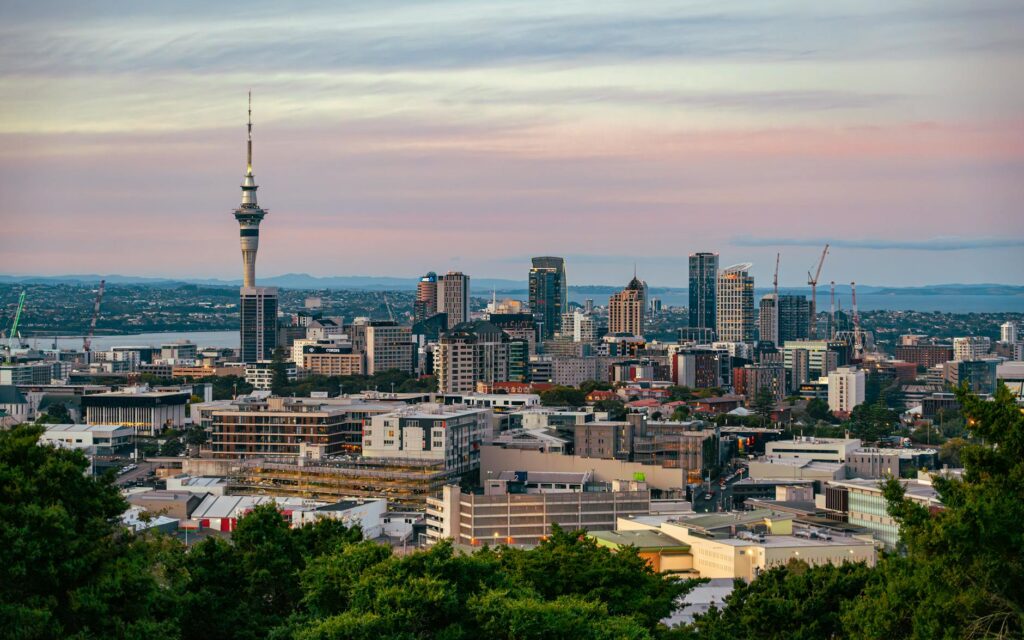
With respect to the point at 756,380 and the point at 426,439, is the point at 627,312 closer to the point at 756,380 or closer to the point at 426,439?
the point at 756,380

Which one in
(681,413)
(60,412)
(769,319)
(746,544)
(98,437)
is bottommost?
(60,412)

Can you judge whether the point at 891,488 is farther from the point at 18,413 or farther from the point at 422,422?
the point at 18,413

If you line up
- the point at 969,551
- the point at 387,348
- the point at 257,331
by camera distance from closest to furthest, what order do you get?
the point at 969,551 < the point at 387,348 < the point at 257,331

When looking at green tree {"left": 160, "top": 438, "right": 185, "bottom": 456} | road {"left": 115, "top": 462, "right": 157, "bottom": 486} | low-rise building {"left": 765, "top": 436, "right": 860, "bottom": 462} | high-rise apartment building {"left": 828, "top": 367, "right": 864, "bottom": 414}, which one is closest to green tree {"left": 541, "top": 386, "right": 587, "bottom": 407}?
high-rise apartment building {"left": 828, "top": 367, "right": 864, "bottom": 414}

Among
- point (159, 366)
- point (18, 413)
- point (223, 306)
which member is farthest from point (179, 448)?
point (223, 306)

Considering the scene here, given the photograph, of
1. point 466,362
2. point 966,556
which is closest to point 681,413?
point 466,362

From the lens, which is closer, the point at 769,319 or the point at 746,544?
the point at 746,544

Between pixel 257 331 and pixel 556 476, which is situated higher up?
pixel 257 331

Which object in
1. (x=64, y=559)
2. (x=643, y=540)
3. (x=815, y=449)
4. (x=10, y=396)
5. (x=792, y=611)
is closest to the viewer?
(x=64, y=559)
